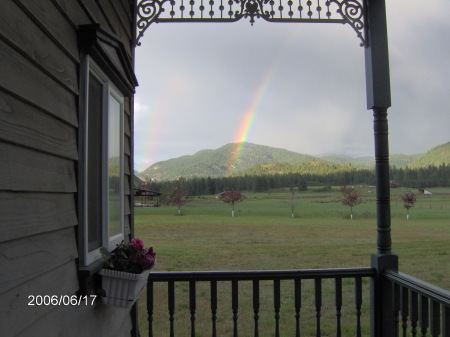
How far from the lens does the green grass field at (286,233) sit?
287 inches

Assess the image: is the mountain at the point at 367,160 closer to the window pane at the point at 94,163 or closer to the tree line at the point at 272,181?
the tree line at the point at 272,181

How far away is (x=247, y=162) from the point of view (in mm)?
9023

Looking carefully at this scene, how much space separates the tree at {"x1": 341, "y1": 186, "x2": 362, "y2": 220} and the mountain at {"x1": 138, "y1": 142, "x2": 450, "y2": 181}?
0.50 meters

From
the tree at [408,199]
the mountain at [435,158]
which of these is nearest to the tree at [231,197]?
the tree at [408,199]

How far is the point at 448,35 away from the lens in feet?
23.1

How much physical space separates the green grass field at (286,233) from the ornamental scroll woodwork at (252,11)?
482 cm

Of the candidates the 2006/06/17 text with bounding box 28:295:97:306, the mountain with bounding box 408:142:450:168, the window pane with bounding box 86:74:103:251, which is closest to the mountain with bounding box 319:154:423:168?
the mountain with bounding box 408:142:450:168

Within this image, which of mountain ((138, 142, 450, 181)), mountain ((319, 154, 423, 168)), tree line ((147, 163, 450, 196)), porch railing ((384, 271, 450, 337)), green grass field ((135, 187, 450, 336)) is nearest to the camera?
porch railing ((384, 271, 450, 337))

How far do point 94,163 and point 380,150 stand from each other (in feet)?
5.70

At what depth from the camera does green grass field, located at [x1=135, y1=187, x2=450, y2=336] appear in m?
7.28

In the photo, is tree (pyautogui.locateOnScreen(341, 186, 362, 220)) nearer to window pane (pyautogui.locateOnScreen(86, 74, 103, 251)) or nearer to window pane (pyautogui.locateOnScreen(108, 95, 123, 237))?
window pane (pyautogui.locateOnScreen(108, 95, 123, 237))

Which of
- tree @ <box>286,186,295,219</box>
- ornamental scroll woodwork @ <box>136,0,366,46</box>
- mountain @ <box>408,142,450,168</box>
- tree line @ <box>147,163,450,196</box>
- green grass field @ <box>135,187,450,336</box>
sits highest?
ornamental scroll woodwork @ <box>136,0,366,46</box>

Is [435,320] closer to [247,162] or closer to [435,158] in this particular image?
[435,158]

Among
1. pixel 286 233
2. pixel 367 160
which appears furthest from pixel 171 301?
pixel 286 233
